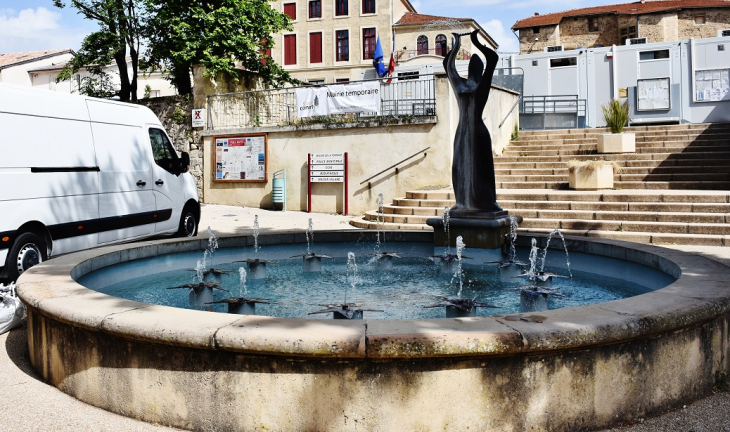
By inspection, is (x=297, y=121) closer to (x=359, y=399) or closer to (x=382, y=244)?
(x=382, y=244)

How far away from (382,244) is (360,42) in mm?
40184

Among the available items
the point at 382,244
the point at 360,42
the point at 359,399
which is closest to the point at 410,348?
the point at 359,399

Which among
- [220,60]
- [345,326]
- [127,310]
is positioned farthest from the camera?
[220,60]

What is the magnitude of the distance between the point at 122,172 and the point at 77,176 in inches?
39.4

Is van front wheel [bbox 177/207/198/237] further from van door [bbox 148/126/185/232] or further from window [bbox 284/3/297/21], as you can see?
window [bbox 284/3/297/21]

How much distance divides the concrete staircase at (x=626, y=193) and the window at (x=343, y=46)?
2761 centimetres

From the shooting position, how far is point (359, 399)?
3229 millimetres

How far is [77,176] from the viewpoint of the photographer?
27.7ft

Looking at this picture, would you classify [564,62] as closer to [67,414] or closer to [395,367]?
[395,367]

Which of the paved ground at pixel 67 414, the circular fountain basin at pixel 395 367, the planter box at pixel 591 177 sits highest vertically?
the planter box at pixel 591 177

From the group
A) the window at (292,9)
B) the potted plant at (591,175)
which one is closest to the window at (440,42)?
the window at (292,9)

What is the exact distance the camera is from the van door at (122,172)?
29.4ft

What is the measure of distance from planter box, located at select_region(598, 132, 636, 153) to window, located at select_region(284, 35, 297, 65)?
3399cm

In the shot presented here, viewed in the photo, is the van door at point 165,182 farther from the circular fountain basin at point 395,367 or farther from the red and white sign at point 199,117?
the red and white sign at point 199,117
